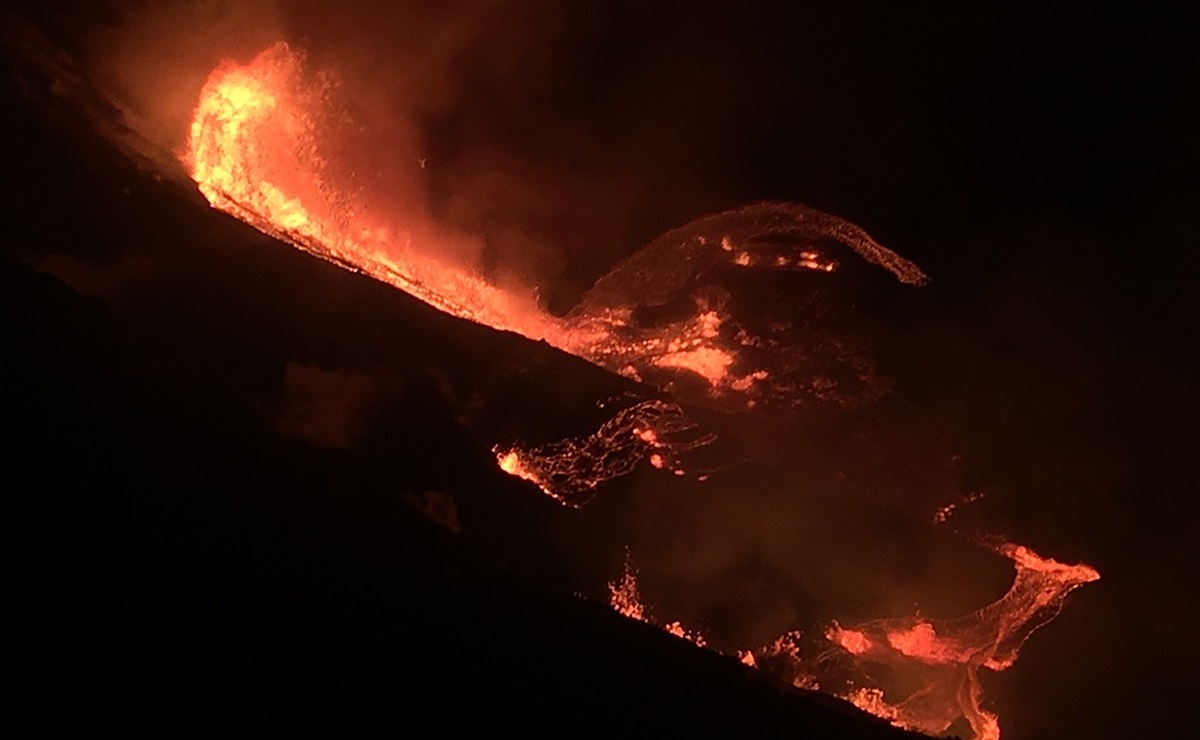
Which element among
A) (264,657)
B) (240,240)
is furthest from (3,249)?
(264,657)

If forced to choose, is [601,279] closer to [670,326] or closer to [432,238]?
[670,326]

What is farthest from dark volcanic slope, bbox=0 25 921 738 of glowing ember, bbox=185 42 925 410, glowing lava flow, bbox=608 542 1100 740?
glowing lava flow, bbox=608 542 1100 740

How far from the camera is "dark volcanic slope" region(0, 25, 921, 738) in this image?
4.14 m

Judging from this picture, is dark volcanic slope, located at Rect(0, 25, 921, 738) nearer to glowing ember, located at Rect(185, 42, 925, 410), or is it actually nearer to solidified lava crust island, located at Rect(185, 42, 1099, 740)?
solidified lava crust island, located at Rect(185, 42, 1099, 740)

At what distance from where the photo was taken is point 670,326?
8.26 m

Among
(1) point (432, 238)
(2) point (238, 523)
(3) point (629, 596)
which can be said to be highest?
(1) point (432, 238)

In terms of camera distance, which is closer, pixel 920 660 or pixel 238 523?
pixel 238 523

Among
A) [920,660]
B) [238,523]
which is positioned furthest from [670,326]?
[238,523]

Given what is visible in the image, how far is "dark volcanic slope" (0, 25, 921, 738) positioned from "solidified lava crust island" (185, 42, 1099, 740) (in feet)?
2.37

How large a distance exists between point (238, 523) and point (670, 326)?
4.36 metres

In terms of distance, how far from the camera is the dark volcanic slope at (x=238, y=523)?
4.14 m

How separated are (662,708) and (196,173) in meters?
4.18

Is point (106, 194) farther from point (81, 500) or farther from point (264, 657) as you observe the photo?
point (264, 657)

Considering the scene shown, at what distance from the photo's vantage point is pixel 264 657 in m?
4.32
